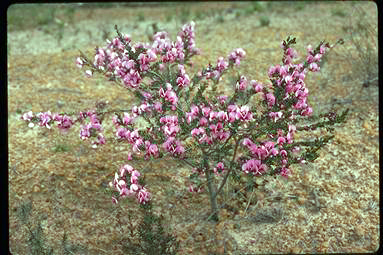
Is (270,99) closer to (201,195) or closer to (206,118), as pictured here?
(206,118)

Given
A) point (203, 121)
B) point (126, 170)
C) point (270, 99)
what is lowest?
point (126, 170)

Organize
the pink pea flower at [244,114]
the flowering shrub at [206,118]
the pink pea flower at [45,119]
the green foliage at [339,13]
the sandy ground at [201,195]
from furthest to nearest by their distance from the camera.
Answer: the green foliage at [339,13], the sandy ground at [201,195], the pink pea flower at [45,119], the flowering shrub at [206,118], the pink pea flower at [244,114]

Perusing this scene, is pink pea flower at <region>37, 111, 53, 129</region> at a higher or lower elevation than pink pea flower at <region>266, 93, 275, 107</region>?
lower

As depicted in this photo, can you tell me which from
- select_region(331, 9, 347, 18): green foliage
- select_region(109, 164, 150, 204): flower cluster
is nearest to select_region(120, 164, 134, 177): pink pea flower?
select_region(109, 164, 150, 204): flower cluster

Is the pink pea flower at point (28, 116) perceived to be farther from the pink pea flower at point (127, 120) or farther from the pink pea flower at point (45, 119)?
the pink pea flower at point (127, 120)

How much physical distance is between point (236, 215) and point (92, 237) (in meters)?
1.12

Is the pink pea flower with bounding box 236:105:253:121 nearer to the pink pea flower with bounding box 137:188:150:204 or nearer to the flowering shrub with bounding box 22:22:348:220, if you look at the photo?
the flowering shrub with bounding box 22:22:348:220

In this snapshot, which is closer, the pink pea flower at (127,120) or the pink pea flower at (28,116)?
the pink pea flower at (127,120)

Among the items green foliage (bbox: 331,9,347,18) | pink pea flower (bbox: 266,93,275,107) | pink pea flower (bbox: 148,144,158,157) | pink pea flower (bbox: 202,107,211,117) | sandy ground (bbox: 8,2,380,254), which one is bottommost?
sandy ground (bbox: 8,2,380,254)

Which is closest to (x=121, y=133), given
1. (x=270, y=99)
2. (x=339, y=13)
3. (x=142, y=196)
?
(x=142, y=196)

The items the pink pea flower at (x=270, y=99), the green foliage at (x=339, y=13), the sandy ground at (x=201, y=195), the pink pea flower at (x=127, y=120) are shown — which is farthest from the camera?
the green foliage at (x=339, y=13)

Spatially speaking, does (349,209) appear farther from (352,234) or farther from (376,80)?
(376,80)

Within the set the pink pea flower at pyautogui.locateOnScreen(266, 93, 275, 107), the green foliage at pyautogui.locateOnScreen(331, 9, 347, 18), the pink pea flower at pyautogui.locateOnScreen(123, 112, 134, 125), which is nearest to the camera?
the pink pea flower at pyautogui.locateOnScreen(266, 93, 275, 107)

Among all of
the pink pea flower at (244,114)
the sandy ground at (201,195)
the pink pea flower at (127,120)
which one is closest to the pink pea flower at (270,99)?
the pink pea flower at (244,114)
